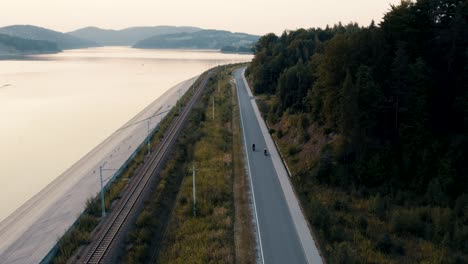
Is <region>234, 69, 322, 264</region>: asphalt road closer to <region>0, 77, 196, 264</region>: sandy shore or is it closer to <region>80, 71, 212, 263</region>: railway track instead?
<region>80, 71, 212, 263</region>: railway track

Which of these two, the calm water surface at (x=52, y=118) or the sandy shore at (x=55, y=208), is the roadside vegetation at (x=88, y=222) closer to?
the sandy shore at (x=55, y=208)

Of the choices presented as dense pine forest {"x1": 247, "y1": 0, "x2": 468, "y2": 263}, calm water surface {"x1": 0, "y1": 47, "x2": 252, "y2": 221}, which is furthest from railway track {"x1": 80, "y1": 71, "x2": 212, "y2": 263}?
dense pine forest {"x1": 247, "y1": 0, "x2": 468, "y2": 263}

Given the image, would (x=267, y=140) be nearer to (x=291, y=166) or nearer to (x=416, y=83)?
(x=291, y=166)

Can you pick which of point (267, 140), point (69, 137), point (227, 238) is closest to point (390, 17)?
point (267, 140)

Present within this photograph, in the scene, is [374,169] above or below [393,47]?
below

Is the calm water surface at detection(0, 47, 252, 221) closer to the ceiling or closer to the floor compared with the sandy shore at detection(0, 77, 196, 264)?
closer to the ceiling
